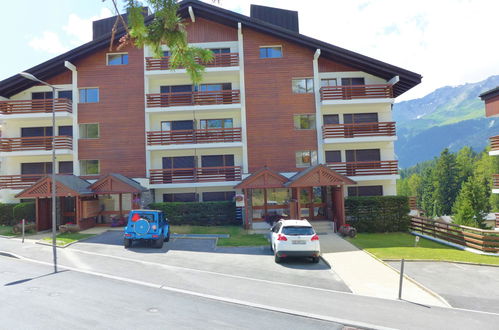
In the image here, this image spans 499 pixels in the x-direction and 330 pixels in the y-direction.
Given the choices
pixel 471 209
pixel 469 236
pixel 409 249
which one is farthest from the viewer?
pixel 471 209

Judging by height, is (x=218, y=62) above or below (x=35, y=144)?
above

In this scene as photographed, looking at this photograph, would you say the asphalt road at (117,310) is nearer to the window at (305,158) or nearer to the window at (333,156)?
the window at (305,158)

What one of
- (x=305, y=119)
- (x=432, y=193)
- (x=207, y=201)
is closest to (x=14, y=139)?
(x=207, y=201)

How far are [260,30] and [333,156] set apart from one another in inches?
478

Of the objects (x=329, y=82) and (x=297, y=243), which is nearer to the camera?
(x=297, y=243)

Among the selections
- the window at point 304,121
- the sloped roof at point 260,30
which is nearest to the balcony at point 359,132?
the window at point 304,121

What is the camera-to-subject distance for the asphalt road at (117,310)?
7.74 m

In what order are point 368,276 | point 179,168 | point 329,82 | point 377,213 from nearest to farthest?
point 368,276 < point 377,213 < point 179,168 < point 329,82

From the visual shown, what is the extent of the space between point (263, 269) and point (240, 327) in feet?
18.2

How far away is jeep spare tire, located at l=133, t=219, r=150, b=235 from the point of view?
16.5 meters

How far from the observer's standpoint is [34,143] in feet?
87.8

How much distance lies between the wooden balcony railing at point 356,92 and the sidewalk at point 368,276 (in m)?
13.1

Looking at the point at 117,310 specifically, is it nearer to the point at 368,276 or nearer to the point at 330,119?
the point at 368,276

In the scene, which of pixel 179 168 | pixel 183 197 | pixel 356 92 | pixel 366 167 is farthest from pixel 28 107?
pixel 366 167
